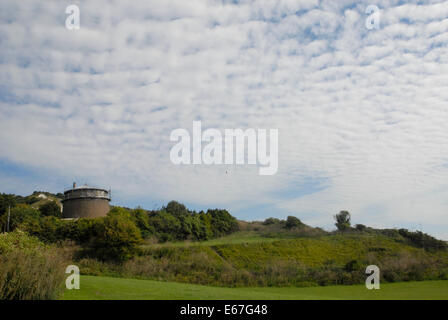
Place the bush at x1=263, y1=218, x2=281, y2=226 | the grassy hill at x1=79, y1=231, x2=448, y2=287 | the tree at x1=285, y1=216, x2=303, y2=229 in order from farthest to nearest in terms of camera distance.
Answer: the bush at x1=263, y1=218, x2=281, y2=226
the tree at x1=285, y1=216, x2=303, y2=229
the grassy hill at x1=79, y1=231, x2=448, y2=287

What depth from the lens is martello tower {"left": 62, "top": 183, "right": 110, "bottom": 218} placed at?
5053cm

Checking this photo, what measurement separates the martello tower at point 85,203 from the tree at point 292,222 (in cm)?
2689

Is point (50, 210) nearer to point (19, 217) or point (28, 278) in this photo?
point (19, 217)

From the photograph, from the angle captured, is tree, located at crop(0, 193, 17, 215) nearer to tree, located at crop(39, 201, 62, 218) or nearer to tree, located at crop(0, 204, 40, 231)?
tree, located at crop(39, 201, 62, 218)

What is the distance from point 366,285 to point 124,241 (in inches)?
792

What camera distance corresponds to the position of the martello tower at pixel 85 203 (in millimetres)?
50531

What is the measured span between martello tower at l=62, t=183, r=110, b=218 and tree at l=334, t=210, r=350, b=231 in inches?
1340

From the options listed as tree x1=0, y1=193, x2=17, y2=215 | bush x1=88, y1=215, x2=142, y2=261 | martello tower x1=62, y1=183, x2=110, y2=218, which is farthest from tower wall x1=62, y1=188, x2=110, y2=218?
bush x1=88, y1=215, x2=142, y2=261

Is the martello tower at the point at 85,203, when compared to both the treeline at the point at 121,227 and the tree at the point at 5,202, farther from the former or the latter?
the tree at the point at 5,202

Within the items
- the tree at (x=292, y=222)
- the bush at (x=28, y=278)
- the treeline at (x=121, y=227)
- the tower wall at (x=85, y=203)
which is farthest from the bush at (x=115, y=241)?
the tree at (x=292, y=222)

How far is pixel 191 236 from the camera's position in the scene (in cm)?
4575

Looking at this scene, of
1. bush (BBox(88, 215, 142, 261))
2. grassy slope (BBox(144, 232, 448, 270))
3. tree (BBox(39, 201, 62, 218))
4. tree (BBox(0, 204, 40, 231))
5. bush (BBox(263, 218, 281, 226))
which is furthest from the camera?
bush (BBox(263, 218, 281, 226))
